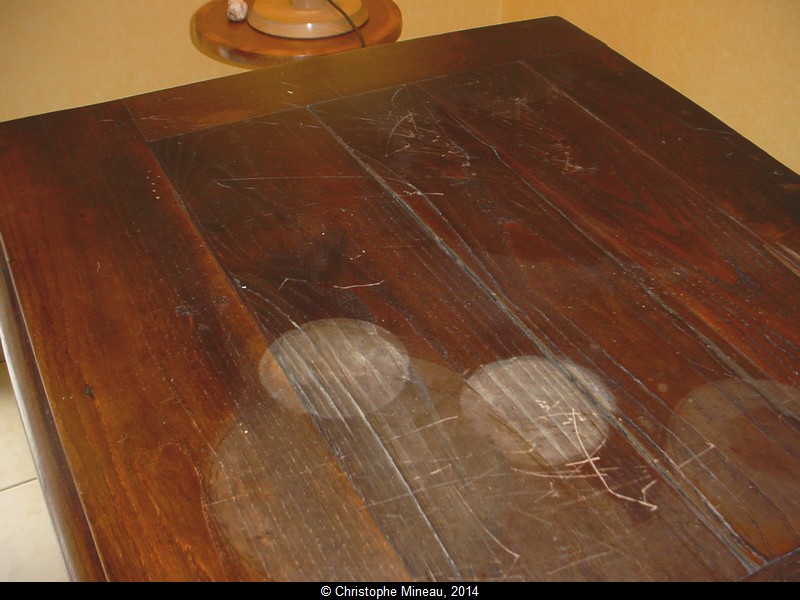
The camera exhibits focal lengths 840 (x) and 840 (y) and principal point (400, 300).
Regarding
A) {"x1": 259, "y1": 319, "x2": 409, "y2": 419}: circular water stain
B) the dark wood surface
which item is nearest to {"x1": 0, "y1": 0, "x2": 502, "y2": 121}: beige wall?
the dark wood surface

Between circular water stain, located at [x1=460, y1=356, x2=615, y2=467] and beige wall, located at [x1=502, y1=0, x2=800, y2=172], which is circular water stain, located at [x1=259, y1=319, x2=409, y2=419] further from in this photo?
beige wall, located at [x1=502, y1=0, x2=800, y2=172]

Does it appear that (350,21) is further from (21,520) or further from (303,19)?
(21,520)

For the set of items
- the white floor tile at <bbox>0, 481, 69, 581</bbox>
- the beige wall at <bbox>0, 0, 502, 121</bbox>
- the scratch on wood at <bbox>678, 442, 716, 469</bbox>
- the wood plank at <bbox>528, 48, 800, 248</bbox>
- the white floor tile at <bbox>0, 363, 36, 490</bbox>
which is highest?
the wood plank at <bbox>528, 48, 800, 248</bbox>

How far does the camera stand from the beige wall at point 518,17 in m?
1.67

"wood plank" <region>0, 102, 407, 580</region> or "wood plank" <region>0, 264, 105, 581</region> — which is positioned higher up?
"wood plank" <region>0, 102, 407, 580</region>

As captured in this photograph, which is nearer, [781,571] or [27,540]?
[781,571]

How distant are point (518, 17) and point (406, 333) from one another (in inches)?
78.2

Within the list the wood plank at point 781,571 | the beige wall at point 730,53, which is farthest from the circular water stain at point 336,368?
the beige wall at point 730,53

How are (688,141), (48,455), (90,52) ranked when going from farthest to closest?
(90,52)
(688,141)
(48,455)

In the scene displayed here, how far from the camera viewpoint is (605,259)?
886 mm

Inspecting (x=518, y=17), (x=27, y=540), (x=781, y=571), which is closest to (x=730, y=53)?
(x=518, y=17)

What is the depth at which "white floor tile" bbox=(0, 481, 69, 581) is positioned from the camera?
145 cm

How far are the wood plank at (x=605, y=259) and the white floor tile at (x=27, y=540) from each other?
91cm

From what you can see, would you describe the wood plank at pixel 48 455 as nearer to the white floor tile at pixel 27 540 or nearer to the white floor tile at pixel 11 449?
the white floor tile at pixel 27 540
